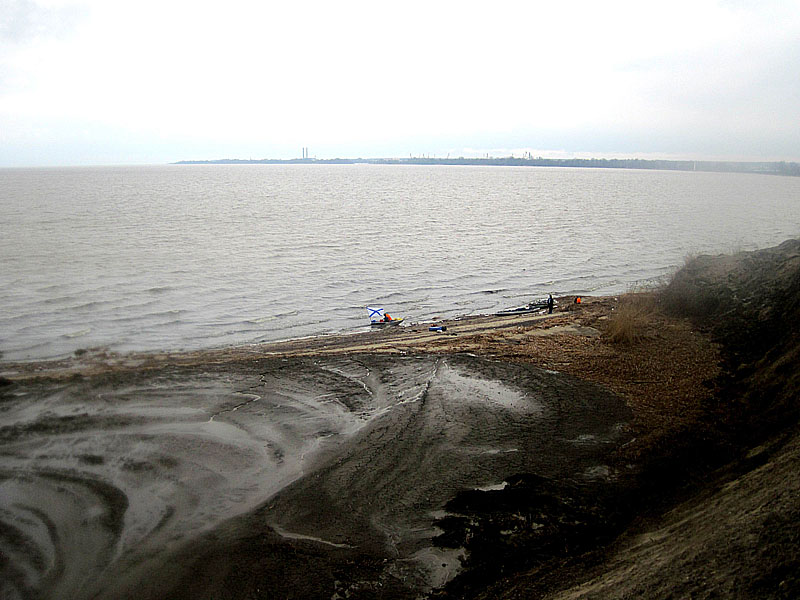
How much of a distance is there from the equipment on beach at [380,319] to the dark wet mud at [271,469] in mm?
6124

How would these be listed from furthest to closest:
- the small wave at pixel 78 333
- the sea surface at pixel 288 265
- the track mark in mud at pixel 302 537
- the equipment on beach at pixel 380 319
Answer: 1. the equipment on beach at pixel 380 319
2. the sea surface at pixel 288 265
3. the small wave at pixel 78 333
4. the track mark in mud at pixel 302 537

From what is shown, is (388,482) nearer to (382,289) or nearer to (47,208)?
(382,289)

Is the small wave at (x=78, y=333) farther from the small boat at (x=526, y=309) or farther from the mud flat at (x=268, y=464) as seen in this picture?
the small boat at (x=526, y=309)

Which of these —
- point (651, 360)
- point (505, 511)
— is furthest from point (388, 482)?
point (651, 360)

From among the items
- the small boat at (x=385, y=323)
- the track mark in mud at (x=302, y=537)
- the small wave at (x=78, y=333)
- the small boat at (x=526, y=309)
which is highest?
the track mark in mud at (x=302, y=537)

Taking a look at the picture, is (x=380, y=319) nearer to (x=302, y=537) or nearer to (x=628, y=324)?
(x=628, y=324)

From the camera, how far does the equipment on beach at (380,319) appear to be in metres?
19.6

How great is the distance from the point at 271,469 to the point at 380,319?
11.1 meters

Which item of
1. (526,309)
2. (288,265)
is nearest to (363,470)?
(526,309)

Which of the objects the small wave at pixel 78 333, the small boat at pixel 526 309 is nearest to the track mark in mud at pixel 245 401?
the small wave at pixel 78 333

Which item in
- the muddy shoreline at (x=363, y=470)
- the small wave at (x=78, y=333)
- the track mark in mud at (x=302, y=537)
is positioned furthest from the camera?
the small wave at (x=78, y=333)

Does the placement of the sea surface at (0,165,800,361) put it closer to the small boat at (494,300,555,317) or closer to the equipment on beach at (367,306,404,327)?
the equipment on beach at (367,306,404,327)

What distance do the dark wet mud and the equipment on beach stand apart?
612 cm

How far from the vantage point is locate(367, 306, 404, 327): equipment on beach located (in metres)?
19.6
